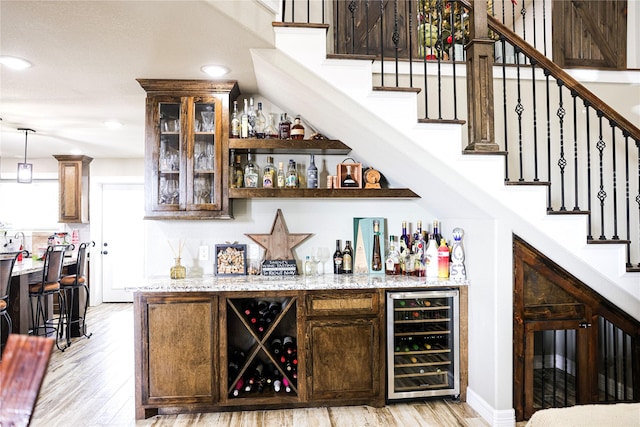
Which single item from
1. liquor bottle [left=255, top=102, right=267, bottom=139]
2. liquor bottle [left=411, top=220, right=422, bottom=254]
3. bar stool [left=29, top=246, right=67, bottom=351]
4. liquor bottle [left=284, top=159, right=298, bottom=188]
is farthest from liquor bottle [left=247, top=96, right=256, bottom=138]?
bar stool [left=29, top=246, right=67, bottom=351]

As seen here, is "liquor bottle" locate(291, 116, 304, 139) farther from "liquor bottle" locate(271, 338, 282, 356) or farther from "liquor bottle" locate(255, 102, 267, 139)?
"liquor bottle" locate(271, 338, 282, 356)

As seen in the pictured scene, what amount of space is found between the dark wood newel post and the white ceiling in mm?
1282

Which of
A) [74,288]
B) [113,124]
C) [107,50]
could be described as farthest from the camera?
[74,288]

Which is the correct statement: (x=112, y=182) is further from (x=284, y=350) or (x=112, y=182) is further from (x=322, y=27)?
(x=322, y=27)

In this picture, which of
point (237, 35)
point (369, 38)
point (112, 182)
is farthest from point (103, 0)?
point (112, 182)

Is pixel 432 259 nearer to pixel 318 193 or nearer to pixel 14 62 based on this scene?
pixel 318 193

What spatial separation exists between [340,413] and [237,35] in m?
2.55

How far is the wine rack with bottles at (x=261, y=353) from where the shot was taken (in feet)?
9.70

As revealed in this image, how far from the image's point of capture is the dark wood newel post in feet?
8.39

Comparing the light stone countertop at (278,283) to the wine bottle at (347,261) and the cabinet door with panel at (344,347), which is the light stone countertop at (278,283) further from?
the wine bottle at (347,261)

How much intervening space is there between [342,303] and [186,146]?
1.67 meters

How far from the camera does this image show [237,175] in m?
3.38

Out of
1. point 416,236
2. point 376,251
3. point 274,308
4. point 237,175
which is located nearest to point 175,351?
point 274,308

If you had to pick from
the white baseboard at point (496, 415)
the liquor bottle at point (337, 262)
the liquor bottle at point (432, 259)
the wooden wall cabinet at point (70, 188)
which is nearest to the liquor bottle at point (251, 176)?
the liquor bottle at point (337, 262)
